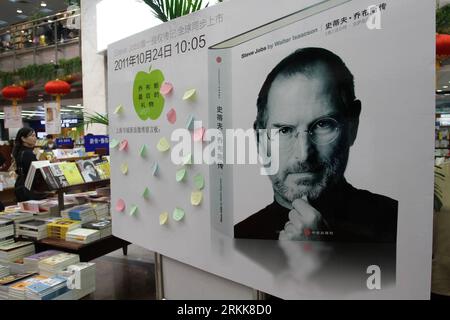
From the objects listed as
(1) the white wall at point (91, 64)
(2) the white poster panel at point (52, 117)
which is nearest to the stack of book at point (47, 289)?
(2) the white poster panel at point (52, 117)

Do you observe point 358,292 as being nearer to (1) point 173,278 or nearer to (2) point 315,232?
(2) point 315,232

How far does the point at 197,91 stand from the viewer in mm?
1635

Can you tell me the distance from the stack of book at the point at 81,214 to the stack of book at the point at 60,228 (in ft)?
0.35

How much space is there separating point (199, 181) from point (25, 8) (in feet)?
54.4

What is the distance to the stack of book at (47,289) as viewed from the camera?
7.29ft

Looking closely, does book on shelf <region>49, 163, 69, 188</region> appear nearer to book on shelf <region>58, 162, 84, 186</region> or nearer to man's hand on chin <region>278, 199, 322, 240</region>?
book on shelf <region>58, 162, 84, 186</region>

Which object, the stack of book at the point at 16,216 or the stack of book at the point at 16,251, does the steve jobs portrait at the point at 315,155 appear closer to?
the stack of book at the point at 16,251

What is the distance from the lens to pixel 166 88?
177cm

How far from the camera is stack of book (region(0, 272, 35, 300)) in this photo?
2.36 meters

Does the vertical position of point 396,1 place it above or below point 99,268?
above

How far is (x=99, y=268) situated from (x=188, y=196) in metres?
2.57

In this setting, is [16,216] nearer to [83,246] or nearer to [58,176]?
[58,176]

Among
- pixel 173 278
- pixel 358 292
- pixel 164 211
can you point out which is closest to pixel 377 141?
pixel 358 292

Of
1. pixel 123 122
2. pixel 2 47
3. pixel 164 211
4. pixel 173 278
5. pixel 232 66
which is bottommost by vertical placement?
→ pixel 173 278
